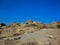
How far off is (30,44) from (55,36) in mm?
2469

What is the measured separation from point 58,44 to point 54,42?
0.37 m

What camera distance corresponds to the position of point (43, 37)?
11.5 meters

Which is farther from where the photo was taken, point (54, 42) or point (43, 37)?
point (43, 37)

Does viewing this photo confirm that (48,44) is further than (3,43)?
No

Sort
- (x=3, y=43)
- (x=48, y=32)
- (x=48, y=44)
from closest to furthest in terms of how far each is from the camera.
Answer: (x=48, y=44)
(x=3, y=43)
(x=48, y=32)

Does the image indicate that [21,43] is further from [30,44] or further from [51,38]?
[51,38]

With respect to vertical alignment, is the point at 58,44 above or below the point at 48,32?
below

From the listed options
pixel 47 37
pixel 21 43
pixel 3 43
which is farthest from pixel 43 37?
pixel 3 43

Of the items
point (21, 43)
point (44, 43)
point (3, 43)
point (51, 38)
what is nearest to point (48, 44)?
point (44, 43)

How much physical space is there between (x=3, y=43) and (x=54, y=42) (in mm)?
3905

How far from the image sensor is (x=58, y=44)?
409 inches

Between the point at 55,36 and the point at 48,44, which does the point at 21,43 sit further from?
the point at 55,36

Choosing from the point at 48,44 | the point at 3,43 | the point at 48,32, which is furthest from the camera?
the point at 48,32

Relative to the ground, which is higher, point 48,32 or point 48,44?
point 48,32
